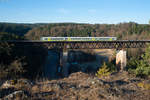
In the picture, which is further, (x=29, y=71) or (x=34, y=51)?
(x=34, y=51)

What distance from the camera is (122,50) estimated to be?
112 feet

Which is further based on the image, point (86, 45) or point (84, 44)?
point (86, 45)

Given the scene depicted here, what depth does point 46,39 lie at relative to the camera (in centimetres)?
3294

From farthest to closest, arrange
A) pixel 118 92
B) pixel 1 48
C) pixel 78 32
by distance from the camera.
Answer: pixel 78 32 → pixel 1 48 → pixel 118 92

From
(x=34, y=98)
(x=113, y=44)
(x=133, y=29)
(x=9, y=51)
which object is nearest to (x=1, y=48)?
(x=9, y=51)

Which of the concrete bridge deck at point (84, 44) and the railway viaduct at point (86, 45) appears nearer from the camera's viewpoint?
the concrete bridge deck at point (84, 44)

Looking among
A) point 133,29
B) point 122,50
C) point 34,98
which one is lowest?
point 122,50

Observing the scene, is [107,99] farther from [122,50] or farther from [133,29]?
[133,29]

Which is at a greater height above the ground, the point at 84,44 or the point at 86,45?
the point at 84,44

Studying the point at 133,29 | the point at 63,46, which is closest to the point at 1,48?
the point at 63,46

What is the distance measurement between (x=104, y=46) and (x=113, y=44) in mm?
2406

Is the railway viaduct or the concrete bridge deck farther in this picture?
the railway viaduct

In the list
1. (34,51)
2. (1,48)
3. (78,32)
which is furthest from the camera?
(78,32)

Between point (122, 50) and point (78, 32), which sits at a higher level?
point (78, 32)
